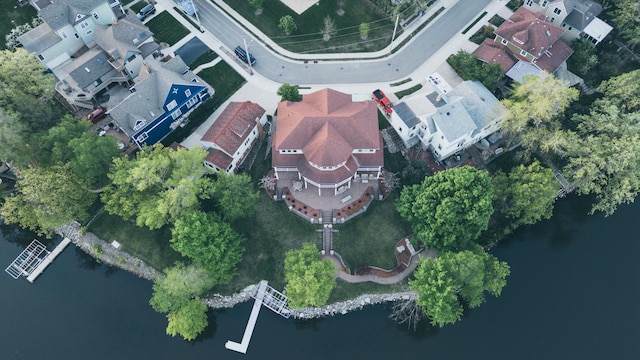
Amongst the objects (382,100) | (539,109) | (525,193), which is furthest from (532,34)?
(525,193)

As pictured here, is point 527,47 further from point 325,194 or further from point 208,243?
point 208,243

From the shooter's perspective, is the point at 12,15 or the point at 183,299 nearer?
the point at 183,299

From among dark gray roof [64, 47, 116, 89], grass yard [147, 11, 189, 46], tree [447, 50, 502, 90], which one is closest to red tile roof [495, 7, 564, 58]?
tree [447, 50, 502, 90]

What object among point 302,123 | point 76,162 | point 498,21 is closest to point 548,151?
point 498,21

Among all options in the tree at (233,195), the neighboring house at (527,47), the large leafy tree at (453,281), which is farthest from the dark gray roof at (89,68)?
the neighboring house at (527,47)

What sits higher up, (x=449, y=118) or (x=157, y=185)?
(x=449, y=118)

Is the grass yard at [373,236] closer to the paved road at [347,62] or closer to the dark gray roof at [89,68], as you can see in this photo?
the paved road at [347,62]

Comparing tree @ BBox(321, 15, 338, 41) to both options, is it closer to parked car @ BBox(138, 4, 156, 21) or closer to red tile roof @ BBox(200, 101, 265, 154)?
red tile roof @ BBox(200, 101, 265, 154)
